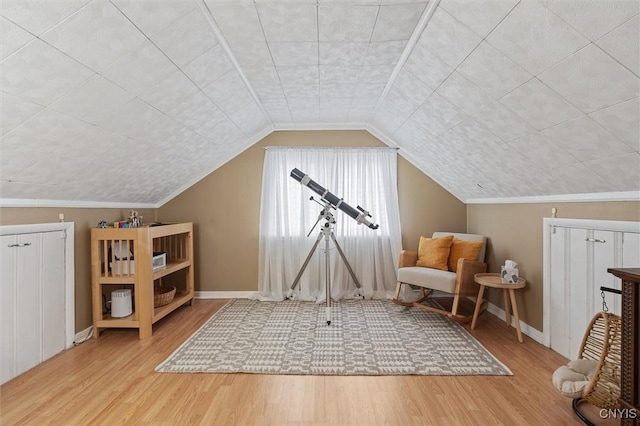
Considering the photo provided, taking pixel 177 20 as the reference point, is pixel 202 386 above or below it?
below

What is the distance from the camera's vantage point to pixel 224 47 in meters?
2.58

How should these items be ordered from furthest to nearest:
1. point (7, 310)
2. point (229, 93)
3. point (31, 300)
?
point (229, 93), point (31, 300), point (7, 310)

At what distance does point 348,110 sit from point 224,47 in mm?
1950

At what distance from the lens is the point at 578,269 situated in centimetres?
274

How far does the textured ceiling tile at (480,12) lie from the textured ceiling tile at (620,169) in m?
1.03

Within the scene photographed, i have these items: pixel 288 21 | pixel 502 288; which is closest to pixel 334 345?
pixel 502 288

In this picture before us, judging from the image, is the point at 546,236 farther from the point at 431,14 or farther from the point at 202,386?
the point at 202,386

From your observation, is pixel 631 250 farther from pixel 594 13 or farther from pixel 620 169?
pixel 594 13

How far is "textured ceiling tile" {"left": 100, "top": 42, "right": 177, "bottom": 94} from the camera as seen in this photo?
2098 mm

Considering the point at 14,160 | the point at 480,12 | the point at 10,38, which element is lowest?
the point at 14,160

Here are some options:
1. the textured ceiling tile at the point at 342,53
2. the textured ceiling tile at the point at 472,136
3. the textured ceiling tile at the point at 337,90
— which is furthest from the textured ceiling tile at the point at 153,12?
the textured ceiling tile at the point at 472,136

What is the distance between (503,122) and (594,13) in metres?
1.10

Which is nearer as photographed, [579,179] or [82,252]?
[579,179]

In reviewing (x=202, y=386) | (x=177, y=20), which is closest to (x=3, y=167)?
(x=177, y=20)
